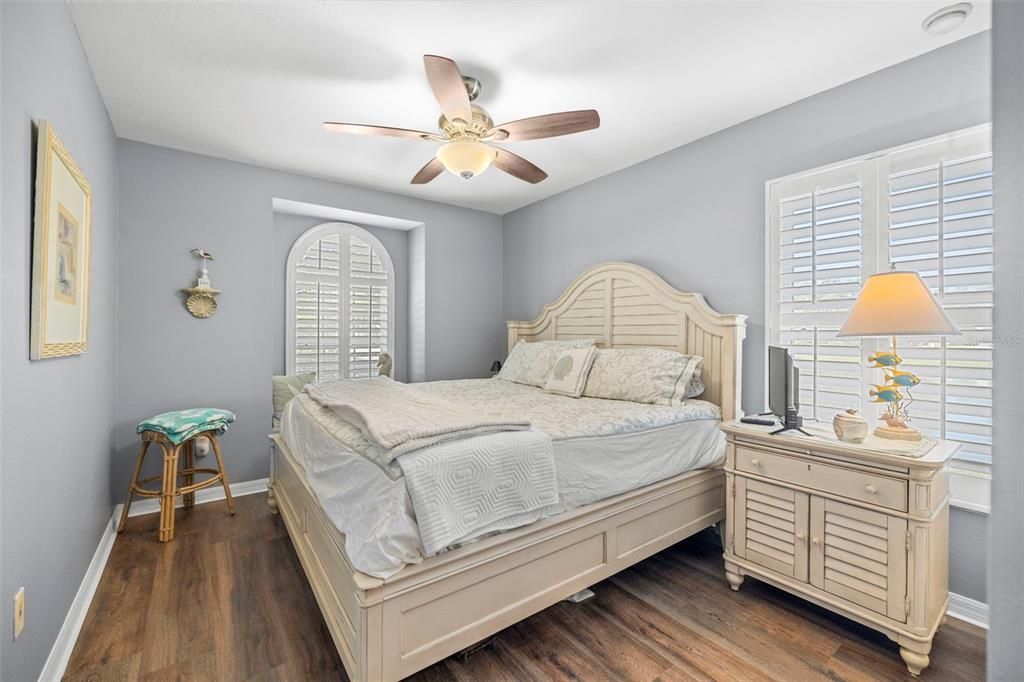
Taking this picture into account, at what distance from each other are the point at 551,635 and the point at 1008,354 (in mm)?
1795

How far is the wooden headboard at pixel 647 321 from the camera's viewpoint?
282cm

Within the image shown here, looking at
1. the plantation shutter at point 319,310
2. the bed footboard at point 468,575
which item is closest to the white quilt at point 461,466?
the bed footboard at point 468,575

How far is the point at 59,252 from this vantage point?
1.72m

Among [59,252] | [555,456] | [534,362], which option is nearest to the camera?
[59,252]

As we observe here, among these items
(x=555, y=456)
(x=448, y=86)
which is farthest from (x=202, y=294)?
(x=555, y=456)

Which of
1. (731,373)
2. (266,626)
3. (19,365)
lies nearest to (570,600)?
(266,626)

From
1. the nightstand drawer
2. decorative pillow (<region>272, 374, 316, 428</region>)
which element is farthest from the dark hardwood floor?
decorative pillow (<region>272, 374, 316, 428</region>)

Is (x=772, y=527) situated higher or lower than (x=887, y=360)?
lower

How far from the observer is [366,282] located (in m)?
4.69

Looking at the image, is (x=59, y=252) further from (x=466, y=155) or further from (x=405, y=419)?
(x=466, y=155)

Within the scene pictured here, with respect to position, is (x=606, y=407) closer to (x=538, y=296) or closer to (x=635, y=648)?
(x=635, y=648)

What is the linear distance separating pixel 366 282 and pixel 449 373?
1241 millimetres

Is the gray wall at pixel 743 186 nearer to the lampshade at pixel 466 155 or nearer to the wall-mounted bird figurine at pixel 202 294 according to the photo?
the lampshade at pixel 466 155

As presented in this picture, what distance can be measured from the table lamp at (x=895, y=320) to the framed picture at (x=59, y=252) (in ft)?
9.83
